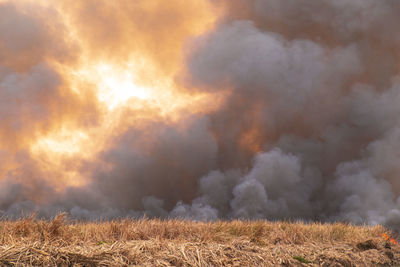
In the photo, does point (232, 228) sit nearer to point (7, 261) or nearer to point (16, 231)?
point (16, 231)

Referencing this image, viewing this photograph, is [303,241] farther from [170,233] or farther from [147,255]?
[147,255]

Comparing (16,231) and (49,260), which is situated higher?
(16,231)

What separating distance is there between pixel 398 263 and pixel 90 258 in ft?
51.4

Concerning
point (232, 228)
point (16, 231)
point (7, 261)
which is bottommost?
point (7, 261)

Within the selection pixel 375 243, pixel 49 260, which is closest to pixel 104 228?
pixel 49 260

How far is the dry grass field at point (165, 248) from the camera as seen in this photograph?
823 centimetres

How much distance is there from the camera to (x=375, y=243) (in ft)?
57.3

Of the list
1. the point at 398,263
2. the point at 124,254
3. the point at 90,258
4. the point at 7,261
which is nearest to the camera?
the point at 7,261

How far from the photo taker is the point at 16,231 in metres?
11.9

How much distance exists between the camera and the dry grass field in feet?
27.0

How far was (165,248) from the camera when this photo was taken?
34.1 feet

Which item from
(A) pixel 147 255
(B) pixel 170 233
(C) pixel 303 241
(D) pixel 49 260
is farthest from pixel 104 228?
(C) pixel 303 241

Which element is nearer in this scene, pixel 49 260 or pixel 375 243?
pixel 49 260

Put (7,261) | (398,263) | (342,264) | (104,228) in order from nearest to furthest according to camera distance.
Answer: (7,261)
(342,264)
(104,228)
(398,263)
